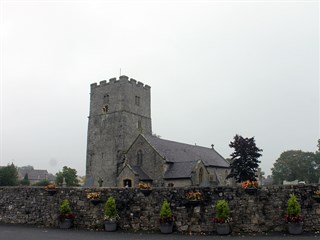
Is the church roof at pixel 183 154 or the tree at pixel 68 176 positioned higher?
the church roof at pixel 183 154

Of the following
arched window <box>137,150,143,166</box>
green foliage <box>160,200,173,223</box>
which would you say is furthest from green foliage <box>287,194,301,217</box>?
arched window <box>137,150,143,166</box>

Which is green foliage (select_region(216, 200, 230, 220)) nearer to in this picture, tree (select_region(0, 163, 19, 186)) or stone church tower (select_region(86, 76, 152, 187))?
stone church tower (select_region(86, 76, 152, 187))

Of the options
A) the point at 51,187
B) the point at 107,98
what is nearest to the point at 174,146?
the point at 107,98

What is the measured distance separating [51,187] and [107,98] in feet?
104

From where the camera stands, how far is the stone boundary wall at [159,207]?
1258 centimetres

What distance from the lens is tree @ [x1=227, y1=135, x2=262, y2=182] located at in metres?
34.2

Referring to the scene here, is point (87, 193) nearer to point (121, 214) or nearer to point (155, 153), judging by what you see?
point (121, 214)

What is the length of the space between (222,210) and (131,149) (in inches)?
1108

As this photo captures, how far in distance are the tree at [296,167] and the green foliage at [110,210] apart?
5798cm

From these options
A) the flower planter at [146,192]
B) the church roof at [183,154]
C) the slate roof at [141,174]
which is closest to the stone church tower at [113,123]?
the slate roof at [141,174]

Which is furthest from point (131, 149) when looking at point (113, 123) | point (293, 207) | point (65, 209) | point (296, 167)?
point (296, 167)

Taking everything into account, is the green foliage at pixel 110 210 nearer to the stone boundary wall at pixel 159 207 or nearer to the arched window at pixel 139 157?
the stone boundary wall at pixel 159 207

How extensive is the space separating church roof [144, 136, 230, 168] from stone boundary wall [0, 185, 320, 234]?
20661 mm

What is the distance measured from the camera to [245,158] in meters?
34.6
